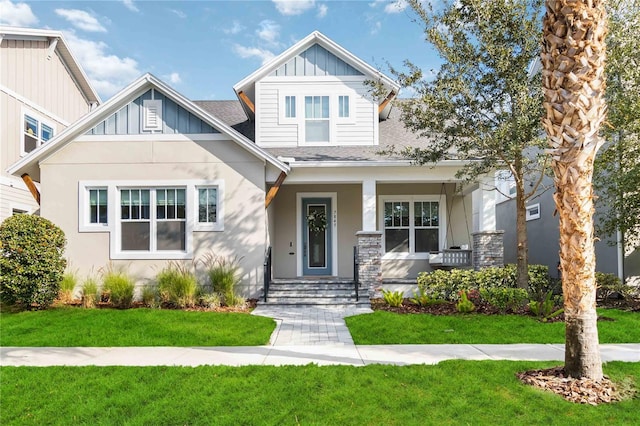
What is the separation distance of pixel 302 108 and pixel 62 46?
32.7ft

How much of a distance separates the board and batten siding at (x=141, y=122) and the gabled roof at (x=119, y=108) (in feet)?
0.44

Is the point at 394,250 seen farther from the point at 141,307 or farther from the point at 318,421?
the point at 318,421

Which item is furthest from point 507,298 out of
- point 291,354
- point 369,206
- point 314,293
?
point 291,354

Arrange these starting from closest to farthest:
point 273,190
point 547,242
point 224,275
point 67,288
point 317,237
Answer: point 67,288
point 224,275
point 273,190
point 317,237
point 547,242

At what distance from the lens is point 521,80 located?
872cm

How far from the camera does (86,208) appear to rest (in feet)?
36.4

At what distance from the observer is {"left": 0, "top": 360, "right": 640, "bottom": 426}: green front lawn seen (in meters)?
4.08

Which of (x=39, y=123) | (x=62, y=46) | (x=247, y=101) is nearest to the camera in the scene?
Answer: (x=247, y=101)

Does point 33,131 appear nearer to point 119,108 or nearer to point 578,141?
point 119,108

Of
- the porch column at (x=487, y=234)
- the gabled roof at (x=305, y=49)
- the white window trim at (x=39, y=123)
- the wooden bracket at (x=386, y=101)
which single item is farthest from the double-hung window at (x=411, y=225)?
the white window trim at (x=39, y=123)

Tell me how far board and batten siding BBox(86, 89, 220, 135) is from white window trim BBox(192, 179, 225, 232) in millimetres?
1370

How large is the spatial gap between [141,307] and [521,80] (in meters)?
9.62

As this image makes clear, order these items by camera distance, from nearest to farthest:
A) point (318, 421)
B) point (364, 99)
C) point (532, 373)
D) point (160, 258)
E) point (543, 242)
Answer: point (318, 421)
point (532, 373)
point (160, 258)
point (364, 99)
point (543, 242)

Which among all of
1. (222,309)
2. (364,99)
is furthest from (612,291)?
(222,309)
